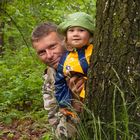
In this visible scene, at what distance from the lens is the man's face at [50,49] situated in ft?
11.5

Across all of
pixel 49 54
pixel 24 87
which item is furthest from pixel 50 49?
pixel 24 87

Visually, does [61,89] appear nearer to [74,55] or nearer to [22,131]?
[74,55]

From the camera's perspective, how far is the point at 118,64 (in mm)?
2629

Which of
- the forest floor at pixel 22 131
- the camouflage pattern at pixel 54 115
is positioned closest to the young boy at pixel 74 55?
the camouflage pattern at pixel 54 115

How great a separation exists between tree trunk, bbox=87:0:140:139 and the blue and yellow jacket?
1.37 ft

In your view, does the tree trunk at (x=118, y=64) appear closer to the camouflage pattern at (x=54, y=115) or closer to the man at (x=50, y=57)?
the camouflage pattern at (x=54, y=115)

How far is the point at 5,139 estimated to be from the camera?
6.04 meters

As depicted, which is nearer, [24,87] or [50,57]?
[50,57]

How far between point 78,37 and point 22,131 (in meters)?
3.45

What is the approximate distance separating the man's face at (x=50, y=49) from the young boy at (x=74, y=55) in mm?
137

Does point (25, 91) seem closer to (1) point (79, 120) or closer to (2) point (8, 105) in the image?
(2) point (8, 105)

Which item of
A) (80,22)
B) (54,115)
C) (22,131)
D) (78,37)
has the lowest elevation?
(22,131)

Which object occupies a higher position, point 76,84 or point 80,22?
point 80,22

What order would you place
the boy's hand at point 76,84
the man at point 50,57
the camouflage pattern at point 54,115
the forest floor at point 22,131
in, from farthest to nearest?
the forest floor at point 22,131, the man at point 50,57, the camouflage pattern at point 54,115, the boy's hand at point 76,84
